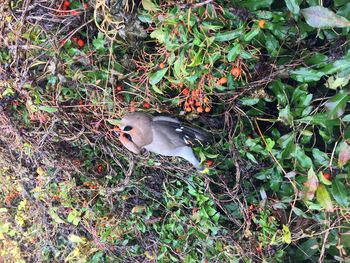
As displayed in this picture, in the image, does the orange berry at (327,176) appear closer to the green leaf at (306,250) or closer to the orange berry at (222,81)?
the green leaf at (306,250)

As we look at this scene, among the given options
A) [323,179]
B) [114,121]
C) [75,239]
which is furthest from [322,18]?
[75,239]

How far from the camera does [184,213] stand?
182 centimetres

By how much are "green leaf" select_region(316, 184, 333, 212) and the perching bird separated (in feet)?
1.70

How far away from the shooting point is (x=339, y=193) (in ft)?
4.07

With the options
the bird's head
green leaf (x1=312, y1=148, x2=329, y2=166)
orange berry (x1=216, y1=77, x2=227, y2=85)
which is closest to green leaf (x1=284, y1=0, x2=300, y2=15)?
orange berry (x1=216, y1=77, x2=227, y2=85)

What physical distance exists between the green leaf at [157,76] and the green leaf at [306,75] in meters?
0.51

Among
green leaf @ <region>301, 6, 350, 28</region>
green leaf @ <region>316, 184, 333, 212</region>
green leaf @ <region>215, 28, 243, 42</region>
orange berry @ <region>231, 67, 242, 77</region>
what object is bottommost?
green leaf @ <region>316, 184, 333, 212</region>

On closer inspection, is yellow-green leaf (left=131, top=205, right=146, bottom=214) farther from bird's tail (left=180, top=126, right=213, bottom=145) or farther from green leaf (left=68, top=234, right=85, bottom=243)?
bird's tail (left=180, top=126, right=213, bottom=145)

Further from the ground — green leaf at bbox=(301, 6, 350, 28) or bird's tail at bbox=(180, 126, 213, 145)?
green leaf at bbox=(301, 6, 350, 28)

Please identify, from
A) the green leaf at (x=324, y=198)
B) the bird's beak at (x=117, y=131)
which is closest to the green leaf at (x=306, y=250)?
the green leaf at (x=324, y=198)

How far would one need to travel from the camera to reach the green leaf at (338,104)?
113 centimetres

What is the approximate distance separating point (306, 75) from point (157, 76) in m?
0.59

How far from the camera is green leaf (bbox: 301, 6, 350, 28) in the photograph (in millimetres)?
1025

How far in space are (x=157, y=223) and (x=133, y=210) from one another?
0.16 m
